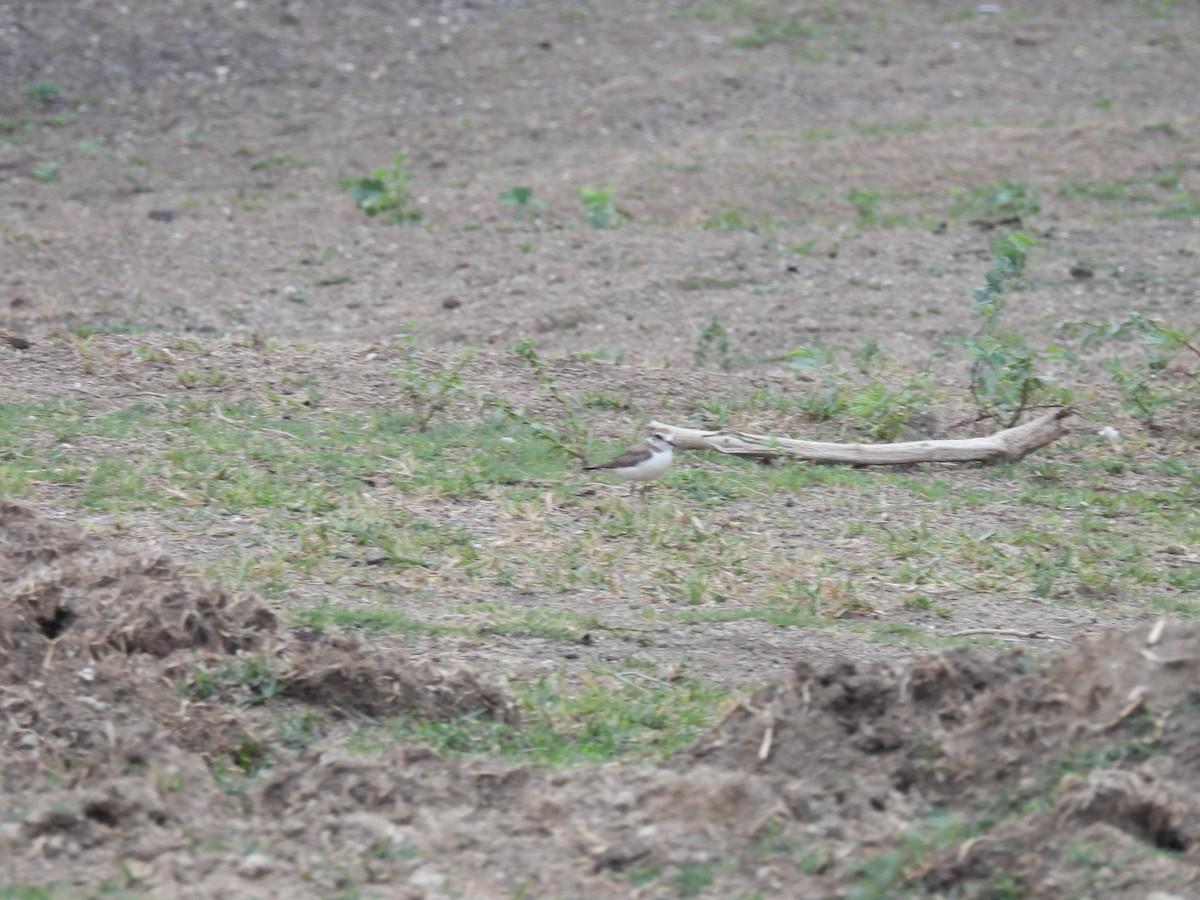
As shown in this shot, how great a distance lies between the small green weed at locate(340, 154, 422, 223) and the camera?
1254 cm

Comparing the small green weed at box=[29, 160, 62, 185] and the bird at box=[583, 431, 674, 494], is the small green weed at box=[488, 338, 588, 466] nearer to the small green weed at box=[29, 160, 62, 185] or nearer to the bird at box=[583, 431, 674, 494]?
the bird at box=[583, 431, 674, 494]

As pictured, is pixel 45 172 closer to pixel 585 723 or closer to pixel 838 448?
pixel 838 448

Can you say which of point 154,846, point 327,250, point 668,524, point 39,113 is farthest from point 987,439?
point 39,113

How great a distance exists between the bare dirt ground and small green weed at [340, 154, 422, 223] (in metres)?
0.12

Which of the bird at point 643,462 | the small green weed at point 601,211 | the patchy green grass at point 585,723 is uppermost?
the patchy green grass at point 585,723

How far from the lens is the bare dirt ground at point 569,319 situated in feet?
13.2

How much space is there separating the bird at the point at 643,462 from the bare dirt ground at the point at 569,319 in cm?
39

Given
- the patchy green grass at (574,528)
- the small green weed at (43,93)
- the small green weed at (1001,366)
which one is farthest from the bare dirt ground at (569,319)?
the small green weed at (1001,366)

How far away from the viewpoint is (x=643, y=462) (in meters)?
6.91

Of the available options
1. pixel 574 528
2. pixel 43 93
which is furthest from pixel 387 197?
pixel 574 528

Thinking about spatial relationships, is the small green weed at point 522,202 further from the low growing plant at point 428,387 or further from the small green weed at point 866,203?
the low growing plant at point 428,387

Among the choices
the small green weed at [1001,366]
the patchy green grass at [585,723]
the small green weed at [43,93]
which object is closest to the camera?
the patchy green grass at [585,723]

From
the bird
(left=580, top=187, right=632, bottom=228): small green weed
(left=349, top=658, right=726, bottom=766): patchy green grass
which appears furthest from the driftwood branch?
(left=580, top=187, right=632, bottom=228): small green weed

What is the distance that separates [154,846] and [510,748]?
46.1 inches
